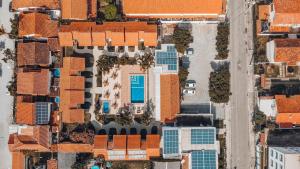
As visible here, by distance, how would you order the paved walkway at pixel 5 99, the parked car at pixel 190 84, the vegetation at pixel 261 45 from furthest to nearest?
the vegetation at pixel 261 45 → the parked car at pixel 190 84 → the paved walkway at pixel 5 99

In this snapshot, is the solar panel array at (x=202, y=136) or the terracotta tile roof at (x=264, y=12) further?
the terracotta tile roof at (x=264, y=12)

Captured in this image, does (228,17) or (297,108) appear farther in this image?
(228,17)

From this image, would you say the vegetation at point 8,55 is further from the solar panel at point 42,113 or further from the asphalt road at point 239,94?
the asphalt road at point 239,94

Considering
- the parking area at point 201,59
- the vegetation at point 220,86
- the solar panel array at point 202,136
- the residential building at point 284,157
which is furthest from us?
the parking area at point 201,59

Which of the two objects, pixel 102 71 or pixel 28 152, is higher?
pixel 102 71

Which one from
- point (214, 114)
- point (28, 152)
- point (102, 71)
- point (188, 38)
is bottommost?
point (28, 152)

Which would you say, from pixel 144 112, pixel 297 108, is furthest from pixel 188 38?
pixel 297 108

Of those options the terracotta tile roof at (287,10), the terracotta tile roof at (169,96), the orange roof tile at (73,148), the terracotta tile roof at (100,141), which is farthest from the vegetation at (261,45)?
the orange roof tile at (73,148)

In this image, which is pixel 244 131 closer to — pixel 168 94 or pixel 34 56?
pixel 168 94
